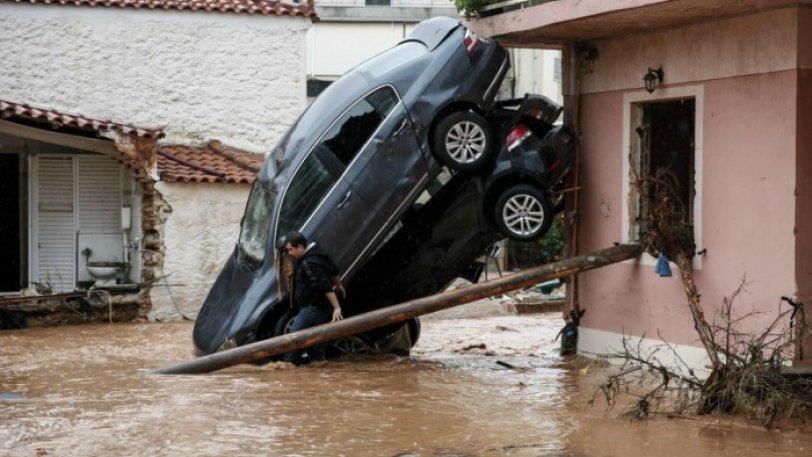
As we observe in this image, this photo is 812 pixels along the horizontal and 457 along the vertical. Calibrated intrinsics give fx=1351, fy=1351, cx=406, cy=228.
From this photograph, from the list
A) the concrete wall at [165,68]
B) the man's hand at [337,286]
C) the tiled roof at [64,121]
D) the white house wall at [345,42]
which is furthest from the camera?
the white house wall at [345,42]

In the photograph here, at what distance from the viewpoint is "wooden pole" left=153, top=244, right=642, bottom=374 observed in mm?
12398

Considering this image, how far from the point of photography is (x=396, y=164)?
44.1 ft

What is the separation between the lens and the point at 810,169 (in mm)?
11172

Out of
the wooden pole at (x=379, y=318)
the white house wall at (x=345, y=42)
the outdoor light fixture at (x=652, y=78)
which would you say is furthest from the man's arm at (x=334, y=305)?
the white house wall at (x=345, y=42)

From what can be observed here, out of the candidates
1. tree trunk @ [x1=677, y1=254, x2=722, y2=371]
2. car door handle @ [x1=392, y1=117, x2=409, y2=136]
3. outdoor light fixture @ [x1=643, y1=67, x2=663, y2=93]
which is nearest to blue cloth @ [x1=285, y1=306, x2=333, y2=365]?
car door handle @ [x1=392, y1=117, x2=409, y2=136]

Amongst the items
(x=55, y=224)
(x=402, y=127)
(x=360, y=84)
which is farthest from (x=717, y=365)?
(x=55, y=224)

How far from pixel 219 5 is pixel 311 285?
10.6 metres

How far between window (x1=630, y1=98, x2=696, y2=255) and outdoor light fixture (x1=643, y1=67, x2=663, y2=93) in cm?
23

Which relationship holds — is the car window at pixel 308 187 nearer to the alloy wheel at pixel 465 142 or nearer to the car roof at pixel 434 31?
the alloy wheel at pixel 465 142

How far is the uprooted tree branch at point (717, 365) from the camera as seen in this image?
10.0 m

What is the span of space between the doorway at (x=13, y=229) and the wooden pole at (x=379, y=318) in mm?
8902

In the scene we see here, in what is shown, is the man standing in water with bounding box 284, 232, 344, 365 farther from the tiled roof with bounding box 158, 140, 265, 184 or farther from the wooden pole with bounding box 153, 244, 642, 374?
the tiled roof with bounding box 158, 140, 265, 184

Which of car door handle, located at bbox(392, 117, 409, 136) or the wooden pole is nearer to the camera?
the wooden pole

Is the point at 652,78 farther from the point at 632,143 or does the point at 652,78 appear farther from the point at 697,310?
the point at 697,310
